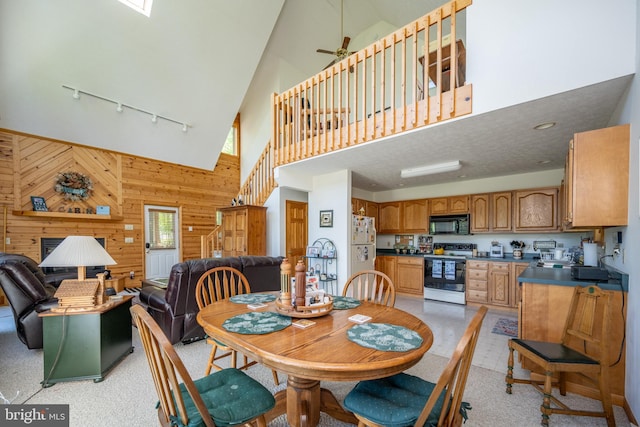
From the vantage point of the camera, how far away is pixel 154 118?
221 inches

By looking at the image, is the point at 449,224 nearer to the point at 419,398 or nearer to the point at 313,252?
the point at 313,252

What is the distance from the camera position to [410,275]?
558 cm

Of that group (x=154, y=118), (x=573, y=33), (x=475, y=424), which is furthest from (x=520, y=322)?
(x=154, y=118)

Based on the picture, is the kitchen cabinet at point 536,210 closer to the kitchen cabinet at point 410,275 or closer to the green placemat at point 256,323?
the kitchen cabinet at point 410,275

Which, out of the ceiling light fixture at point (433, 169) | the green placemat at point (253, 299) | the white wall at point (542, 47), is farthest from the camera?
the ceiling light fixture at point (433, 169)

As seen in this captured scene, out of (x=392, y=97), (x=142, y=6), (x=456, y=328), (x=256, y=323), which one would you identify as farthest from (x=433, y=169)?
(x=142, y=6)

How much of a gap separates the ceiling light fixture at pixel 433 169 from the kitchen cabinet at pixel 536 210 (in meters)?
1.57

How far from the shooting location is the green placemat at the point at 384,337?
125 centimetres

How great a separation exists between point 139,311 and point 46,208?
19.1 ft

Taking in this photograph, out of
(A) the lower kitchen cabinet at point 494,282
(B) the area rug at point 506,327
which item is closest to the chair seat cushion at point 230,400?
(B) the area rug at point 506,327

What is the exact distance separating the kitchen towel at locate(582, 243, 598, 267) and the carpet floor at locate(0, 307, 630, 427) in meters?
1.72

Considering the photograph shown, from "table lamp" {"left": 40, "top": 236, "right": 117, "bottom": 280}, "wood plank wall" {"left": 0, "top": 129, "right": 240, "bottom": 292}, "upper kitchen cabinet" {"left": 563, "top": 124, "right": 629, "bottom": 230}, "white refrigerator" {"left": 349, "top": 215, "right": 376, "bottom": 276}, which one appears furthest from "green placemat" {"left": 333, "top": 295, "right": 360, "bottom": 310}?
"wood plank wall" {"left": 0, "top": 129, "right": 240, "bottom": 292}

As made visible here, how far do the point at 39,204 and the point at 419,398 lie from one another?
22.3 ft

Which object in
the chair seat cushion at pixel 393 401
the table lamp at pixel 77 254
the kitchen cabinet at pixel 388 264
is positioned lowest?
the kitchen cabinet at pixel 388 264
